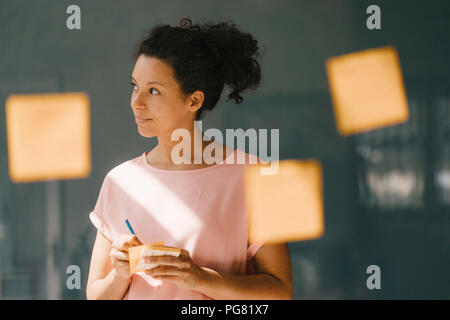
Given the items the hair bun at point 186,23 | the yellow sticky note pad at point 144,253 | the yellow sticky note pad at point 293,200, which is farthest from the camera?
the yellow sticky note pad at point 293,200

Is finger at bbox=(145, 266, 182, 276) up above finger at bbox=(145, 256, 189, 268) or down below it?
below

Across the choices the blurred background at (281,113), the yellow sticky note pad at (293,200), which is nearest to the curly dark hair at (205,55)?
the yellow sticky note pad at (293,200)

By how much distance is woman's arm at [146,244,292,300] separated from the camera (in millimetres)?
1122

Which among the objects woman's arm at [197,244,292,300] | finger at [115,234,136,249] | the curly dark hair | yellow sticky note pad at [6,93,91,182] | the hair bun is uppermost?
the hair bun

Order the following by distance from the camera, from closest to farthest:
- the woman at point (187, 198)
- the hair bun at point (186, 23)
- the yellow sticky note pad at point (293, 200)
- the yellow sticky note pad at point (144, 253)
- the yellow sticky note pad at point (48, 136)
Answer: the yellow sticky note pad at point (144, 253) → the woman at point (187, 198) → the hair bun at point (186, 23) → the yellow sticky note pad at point (293, 200) → the yellow sticky note pad at point (48, 136)

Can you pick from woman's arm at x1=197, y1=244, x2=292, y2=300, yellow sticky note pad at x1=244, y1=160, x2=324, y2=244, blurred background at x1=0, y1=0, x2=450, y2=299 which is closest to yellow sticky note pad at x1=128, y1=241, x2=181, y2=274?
woman's arm at x1=197, y1=244, x2=292, y2=300

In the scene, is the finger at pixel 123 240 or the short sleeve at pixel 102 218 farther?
the short sleeve at pixel 102 218

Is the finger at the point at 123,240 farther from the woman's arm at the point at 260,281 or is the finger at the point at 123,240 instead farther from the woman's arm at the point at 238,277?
the woman's arm at the point at 260,281

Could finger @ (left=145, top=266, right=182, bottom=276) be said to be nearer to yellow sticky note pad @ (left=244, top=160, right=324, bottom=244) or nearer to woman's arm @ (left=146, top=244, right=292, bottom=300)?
woman's arm @ (left=146, top=244, right=292, bottom=300)

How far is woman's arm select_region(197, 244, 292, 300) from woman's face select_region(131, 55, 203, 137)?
41cm

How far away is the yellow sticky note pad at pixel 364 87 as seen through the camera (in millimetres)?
1993

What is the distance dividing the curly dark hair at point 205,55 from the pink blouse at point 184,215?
8.0 inches

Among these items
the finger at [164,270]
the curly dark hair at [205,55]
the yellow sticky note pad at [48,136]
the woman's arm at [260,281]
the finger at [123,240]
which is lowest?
the woman's arm at [260,281]

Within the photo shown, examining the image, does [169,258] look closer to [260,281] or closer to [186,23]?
[260,281]
